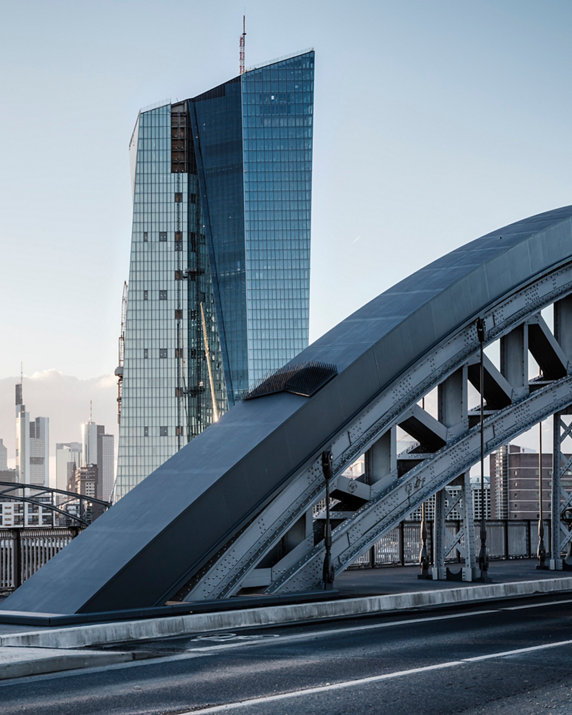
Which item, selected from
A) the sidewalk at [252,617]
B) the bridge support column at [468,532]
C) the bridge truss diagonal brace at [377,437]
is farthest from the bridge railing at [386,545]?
the bridge truss diagonal brace at [377,437]

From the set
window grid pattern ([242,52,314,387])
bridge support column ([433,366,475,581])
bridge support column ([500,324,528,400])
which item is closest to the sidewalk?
bridge support column ([433,366,475,581])

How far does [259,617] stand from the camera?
59.6 feet

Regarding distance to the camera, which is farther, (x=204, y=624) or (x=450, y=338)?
(x=450, y=338)

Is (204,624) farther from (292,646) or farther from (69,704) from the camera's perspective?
(69,704)

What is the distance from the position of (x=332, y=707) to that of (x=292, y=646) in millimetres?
4869

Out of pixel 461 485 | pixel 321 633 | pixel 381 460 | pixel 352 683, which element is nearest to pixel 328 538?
pixel 381 460

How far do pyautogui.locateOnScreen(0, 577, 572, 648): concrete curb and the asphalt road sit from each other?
2.30ft

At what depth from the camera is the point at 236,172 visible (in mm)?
182500

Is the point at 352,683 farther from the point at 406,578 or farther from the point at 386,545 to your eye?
the point at 386,545

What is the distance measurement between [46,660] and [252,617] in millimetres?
5286

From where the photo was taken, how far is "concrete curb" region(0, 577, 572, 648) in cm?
1535

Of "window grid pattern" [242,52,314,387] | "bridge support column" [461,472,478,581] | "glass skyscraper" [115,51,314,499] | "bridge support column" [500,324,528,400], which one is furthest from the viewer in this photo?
"glass skyscraper" [115,51,314,499]

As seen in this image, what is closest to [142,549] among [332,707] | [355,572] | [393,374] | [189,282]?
[393,374]

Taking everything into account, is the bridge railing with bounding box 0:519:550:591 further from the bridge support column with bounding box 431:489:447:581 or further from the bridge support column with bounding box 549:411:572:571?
the bridge support column with bounding box 549:411:572:571
